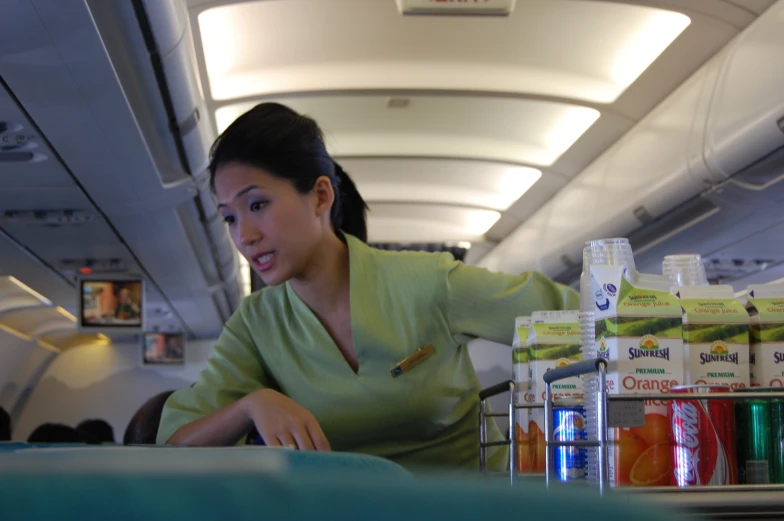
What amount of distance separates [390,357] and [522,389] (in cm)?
47

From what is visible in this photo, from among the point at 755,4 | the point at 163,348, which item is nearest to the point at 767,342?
the point at 755,4

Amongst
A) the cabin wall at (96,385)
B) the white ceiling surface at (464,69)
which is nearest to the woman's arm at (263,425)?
the white ceiling surface at (464,69)

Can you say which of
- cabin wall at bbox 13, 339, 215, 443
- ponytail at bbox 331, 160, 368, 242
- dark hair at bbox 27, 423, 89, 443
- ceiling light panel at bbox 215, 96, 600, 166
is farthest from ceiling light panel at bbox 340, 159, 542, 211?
cabin wall at bbox 13, 339, 215, 443

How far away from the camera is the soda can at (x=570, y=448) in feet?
4.26

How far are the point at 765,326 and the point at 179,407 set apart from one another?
1343 millimetres

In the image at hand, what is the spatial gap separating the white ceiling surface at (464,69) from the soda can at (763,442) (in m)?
3.64

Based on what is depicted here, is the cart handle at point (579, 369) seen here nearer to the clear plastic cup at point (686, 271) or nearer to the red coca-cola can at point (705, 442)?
the red coca-cola can at point (705, 442)

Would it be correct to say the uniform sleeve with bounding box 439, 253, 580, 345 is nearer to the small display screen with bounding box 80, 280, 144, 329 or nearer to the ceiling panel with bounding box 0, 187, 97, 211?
the ceiling panel with bounding box 0, 187, 97, 211

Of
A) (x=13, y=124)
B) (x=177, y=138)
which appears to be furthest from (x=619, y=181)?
(x=13, y=124)

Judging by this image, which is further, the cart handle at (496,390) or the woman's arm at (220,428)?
the woman's arm at (220,428)

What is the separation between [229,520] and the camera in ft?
0.98

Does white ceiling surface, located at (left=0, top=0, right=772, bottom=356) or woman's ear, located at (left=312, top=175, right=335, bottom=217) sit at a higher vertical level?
white ceiling surface, located at (left=0, top=0, right=772, bottom=356)

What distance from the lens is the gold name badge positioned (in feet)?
6.64

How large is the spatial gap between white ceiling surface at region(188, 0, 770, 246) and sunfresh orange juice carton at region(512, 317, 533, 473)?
3.15 meters
